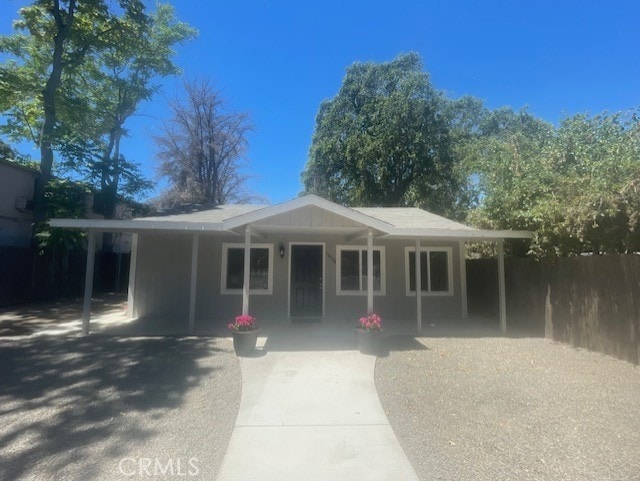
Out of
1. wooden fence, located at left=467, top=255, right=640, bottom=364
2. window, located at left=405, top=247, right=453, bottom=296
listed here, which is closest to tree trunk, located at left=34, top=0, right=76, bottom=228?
window, located at left=405, top=247, right=453, bottom=296

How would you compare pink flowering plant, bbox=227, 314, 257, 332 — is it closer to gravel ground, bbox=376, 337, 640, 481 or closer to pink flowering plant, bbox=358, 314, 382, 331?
pink flowering plant, bbox=358, 314, 382, 331

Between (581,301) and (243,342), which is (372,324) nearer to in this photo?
(243,342)

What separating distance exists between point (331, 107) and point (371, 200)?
597 cm

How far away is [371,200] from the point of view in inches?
826

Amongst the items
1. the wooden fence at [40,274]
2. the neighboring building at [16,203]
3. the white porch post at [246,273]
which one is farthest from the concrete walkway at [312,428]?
the neighboring building at [16,203]

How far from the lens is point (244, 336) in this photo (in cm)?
647

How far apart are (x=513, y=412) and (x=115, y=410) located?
4.67 meters

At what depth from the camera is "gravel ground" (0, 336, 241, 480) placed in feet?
10.3

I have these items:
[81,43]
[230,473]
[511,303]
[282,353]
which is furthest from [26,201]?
[511,303]

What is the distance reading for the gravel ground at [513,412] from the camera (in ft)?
10.3

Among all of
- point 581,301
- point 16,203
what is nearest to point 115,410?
point 581,301

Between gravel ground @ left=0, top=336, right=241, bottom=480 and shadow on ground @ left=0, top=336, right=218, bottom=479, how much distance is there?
0.04 ft

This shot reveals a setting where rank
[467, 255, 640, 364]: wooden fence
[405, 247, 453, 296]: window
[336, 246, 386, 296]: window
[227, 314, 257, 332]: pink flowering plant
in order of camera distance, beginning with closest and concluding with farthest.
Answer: [467, 255, 640, 364]: wooden fence < [227, 314, 257, 332]: pink flowering plant < [336, 246, 386, 296]: window < [405, 247, 453, 296]: window

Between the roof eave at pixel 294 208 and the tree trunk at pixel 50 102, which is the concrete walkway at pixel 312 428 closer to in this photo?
the roof eave at pixel 294 208
